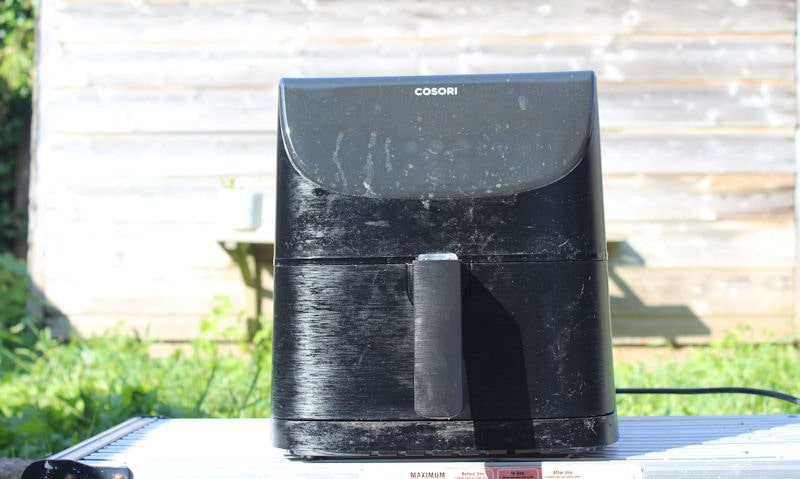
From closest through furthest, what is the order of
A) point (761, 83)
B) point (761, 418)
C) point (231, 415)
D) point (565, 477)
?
1. point (565, 477)
2. point (761, 418)
3. point (231, 415)
4. point (761, 83)

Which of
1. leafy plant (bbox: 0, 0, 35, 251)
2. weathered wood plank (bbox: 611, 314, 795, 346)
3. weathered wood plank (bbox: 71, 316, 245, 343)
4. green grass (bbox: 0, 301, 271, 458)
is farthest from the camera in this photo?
leafy plant (bbox: 0, 0, 35, 251)

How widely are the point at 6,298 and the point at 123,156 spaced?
0.87 meters

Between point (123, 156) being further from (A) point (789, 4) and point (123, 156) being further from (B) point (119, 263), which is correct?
(A) point (789, 4)

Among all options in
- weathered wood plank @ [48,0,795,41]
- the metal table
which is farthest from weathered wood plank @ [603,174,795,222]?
the metal table

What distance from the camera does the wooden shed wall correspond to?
3566mm

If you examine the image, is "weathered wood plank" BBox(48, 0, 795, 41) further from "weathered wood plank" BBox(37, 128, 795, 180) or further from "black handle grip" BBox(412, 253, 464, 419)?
"black handle grip" BBox(412, 253, 464, 419)

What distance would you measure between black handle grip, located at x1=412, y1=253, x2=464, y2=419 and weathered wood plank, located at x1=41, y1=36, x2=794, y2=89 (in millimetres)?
2697

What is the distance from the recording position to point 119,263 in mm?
3729

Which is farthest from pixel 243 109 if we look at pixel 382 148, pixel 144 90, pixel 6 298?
pixel 382 148

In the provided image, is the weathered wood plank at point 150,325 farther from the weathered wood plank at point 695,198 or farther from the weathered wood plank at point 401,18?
the weathered wood plank at point 695,198

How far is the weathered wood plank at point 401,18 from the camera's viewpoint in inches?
142

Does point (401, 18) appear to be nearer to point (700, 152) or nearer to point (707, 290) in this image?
point (700, 152)

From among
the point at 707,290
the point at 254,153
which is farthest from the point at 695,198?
the point at 254,153

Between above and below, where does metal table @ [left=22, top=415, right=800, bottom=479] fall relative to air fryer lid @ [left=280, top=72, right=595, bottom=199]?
below
